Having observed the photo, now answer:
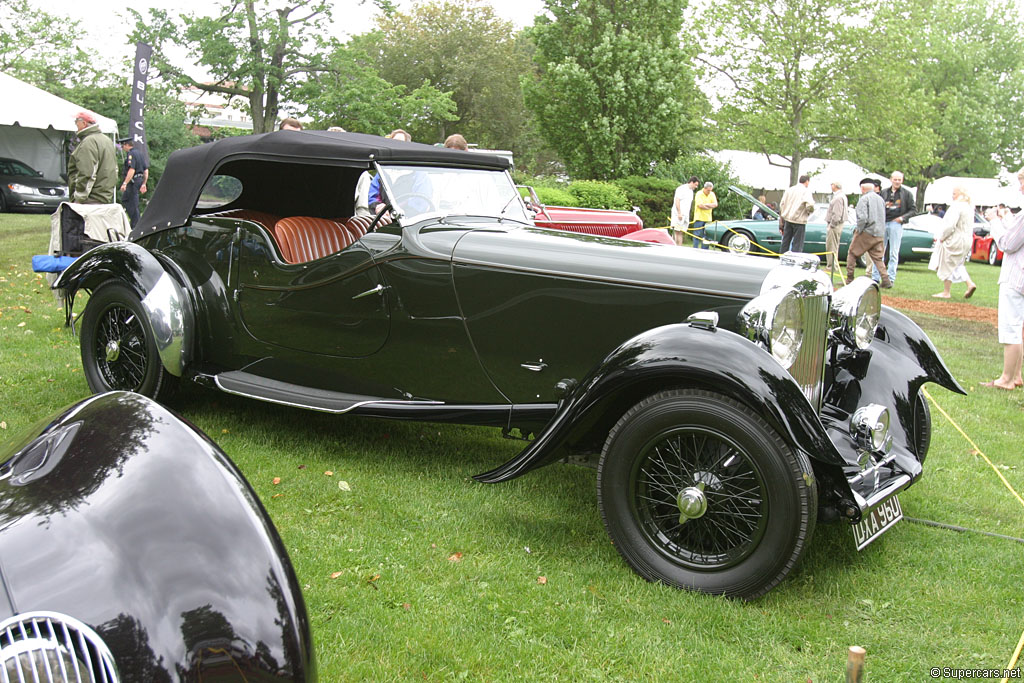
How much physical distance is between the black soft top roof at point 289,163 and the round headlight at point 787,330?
2.08 meters

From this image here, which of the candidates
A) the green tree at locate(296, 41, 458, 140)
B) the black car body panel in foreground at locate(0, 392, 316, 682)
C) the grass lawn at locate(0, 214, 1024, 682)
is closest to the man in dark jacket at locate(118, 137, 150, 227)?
the grass lawn at locate(0, 214, 1024, 682)

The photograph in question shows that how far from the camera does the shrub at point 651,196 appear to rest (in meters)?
20.1

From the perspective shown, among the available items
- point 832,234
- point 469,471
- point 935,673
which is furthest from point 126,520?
point 832,234

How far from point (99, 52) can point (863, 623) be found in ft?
111

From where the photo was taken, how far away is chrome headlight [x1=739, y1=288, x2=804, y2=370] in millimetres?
3178

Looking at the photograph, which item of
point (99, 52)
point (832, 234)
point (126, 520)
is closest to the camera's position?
point (126, 520)

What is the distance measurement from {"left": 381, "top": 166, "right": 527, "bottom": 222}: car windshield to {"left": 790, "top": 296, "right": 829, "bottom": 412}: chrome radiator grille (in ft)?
5.71

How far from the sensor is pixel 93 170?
838 centimetres

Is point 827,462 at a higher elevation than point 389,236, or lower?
lower

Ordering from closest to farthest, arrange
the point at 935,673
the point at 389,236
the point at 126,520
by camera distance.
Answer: the point at 126,520 < the point at 935,673 < the point at 389,236

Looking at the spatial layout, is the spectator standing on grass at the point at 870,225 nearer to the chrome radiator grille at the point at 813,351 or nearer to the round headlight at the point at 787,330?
the chrome radiator grille at the point at 813,351

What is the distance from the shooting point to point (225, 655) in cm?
139

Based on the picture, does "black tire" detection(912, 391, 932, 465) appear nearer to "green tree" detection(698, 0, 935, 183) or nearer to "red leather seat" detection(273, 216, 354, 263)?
"red leather seat" detection(273, 216, 354, 263)

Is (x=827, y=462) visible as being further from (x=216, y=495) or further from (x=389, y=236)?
(x=389, y=236)
